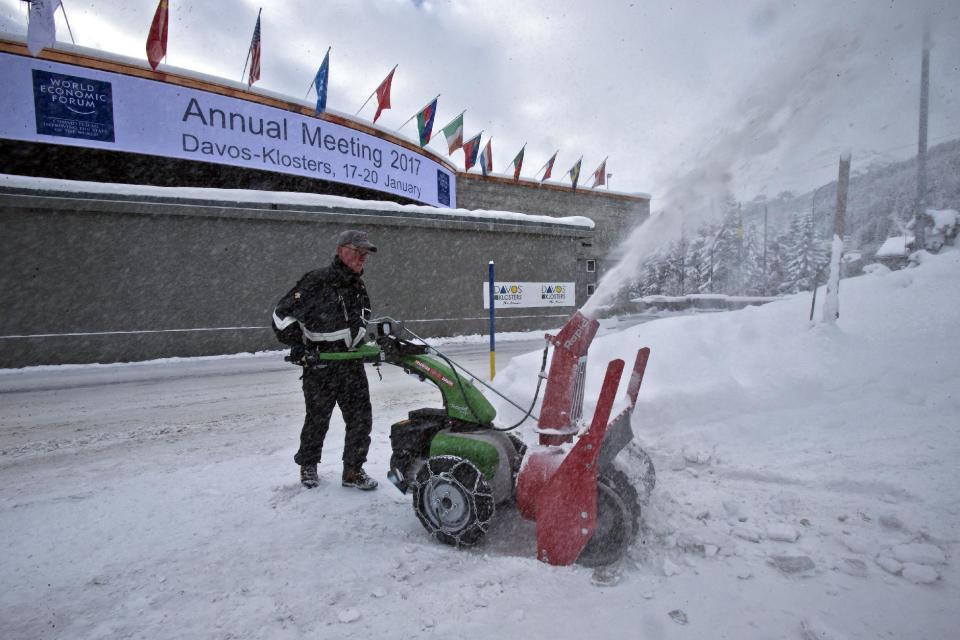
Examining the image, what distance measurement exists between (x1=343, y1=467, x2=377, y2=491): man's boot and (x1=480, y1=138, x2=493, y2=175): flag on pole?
1814 centimetres

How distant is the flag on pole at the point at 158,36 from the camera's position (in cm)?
1098

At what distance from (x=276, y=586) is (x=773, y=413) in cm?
391

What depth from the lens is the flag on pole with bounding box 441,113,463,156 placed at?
17.0 metres

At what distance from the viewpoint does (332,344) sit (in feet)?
11.2

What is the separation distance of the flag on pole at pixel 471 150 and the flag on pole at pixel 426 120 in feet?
9.34

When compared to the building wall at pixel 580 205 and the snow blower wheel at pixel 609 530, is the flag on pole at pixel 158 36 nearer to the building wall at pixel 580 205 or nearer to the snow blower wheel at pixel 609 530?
the building wall at pixel 580 205

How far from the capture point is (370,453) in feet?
13.7

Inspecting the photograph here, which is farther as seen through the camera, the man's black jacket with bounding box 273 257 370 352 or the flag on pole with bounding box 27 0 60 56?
the flag on pole with bounding box 27 0 60 56

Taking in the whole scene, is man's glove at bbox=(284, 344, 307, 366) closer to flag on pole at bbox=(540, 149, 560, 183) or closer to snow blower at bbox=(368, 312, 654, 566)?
snow blower at bbox=(368, 312, 654, 566)

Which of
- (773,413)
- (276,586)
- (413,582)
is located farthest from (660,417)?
(276,586)

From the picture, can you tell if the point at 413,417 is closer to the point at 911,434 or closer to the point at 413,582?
the point at 413,582

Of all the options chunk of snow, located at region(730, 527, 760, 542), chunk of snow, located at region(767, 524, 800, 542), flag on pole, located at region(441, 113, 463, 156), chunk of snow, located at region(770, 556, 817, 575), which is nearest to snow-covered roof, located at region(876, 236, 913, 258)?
chunk of snow, located at region(767, 524, 800, 542)

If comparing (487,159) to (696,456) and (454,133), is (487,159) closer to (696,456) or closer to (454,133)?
(454,133)

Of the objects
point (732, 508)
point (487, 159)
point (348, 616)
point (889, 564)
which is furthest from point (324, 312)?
point (487, 159)
